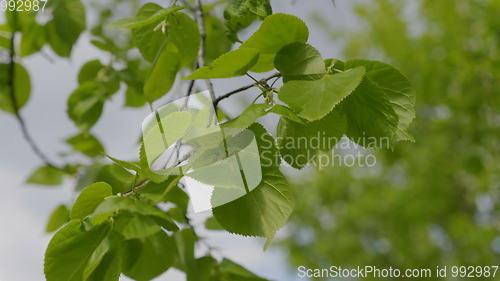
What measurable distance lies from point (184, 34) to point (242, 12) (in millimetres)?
103

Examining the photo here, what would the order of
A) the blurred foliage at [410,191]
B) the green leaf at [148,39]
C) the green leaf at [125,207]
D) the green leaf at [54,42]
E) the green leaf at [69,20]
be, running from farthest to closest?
1. the blurred foliage at [410,191]
2. the green leaf at [54,42]
3. the green leaf at [69,20]
4. the green leaf at [148,39]
5. the green leaf at [125,207]

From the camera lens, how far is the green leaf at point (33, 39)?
843mm

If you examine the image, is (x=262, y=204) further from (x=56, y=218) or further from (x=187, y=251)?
(x=56, y=218)

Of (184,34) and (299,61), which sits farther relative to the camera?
(184,34)

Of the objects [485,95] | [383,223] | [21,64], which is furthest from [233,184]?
[383,223]

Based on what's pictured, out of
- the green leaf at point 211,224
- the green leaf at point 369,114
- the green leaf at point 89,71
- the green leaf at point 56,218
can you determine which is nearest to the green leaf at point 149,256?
the green leaf at point 211,224

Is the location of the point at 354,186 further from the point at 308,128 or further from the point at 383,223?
the point at 308,128

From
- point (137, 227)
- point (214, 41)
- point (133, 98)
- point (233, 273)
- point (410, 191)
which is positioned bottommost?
point (410, 191)

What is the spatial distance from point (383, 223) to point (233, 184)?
6109 millimetres

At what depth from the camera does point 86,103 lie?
30.9 inches

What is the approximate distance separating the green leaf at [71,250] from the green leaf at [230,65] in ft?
0.48

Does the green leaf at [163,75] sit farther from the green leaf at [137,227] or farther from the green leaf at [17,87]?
the green leaf at [17,87]

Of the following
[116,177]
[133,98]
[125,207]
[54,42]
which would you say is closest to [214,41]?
[133,98]

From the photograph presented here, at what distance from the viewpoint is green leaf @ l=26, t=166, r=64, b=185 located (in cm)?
95
